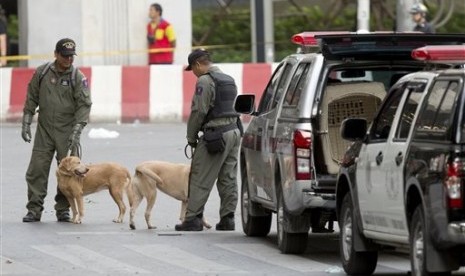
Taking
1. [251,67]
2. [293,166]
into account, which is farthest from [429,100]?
[251,67]

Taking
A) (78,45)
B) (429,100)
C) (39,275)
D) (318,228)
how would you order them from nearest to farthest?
(429,100) < (39,275) < (318,228) < (78,45)

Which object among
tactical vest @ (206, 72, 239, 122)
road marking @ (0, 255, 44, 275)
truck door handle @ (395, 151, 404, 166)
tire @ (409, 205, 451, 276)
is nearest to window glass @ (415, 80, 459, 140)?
truck door handle @ (395, 151, 404, 166)

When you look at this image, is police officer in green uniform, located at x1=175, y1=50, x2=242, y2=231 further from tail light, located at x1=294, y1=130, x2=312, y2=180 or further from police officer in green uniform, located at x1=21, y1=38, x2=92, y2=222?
tail light, located at x1=294, y1=130, x2=312, y2=180

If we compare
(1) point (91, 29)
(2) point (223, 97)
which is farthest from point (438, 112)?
(1) point (91, 29)

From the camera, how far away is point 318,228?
15.4 meters

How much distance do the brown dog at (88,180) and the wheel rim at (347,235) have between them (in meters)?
4.54

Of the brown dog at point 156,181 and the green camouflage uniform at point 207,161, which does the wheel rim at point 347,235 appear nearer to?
the green camouflage uniform at point 207,161

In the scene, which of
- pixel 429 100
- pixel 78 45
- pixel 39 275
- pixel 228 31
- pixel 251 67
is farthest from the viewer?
pixel 228 31

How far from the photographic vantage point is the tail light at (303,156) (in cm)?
1424

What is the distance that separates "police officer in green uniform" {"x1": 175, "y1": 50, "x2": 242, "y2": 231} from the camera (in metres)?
16.7

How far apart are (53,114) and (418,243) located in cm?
712

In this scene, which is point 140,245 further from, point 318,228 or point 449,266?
point 449,266

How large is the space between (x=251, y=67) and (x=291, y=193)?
14.1 m

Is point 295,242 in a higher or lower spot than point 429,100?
lower
